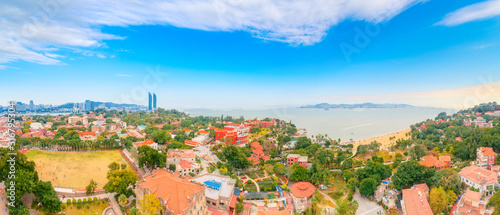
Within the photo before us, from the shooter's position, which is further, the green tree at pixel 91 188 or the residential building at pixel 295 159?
the residential building at pixel 295 159

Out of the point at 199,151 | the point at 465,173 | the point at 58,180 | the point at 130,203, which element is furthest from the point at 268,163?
the point at 58,180

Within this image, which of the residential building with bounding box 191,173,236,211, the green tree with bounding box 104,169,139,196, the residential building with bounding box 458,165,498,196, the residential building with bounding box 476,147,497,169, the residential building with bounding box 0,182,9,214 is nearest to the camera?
the residential building with bounding box 0,182,9,214

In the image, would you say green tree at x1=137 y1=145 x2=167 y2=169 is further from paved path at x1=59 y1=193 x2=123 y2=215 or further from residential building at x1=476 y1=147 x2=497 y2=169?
residential building at x1=476 y1=147 x2=497 y2=169

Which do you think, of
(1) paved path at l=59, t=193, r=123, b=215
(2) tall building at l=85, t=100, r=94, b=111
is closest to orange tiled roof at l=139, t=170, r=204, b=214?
(1) paved path at l=59, t=193, r=123, b=215

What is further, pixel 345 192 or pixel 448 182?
pixel 345 192

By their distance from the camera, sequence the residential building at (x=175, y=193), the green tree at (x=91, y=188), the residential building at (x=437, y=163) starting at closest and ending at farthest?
the residential building at (x=175, y=193) < the green tree at (x=91, y=188) < the residential building at (x=437, y=163)

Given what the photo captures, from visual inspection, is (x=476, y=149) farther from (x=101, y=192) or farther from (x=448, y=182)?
(x=101, y=192)

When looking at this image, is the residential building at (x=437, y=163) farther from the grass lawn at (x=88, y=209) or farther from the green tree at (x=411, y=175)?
the grass lawn at (x=88, y=209)

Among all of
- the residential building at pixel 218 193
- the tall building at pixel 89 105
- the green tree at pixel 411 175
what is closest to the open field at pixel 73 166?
the residential building at pixel 218 193
